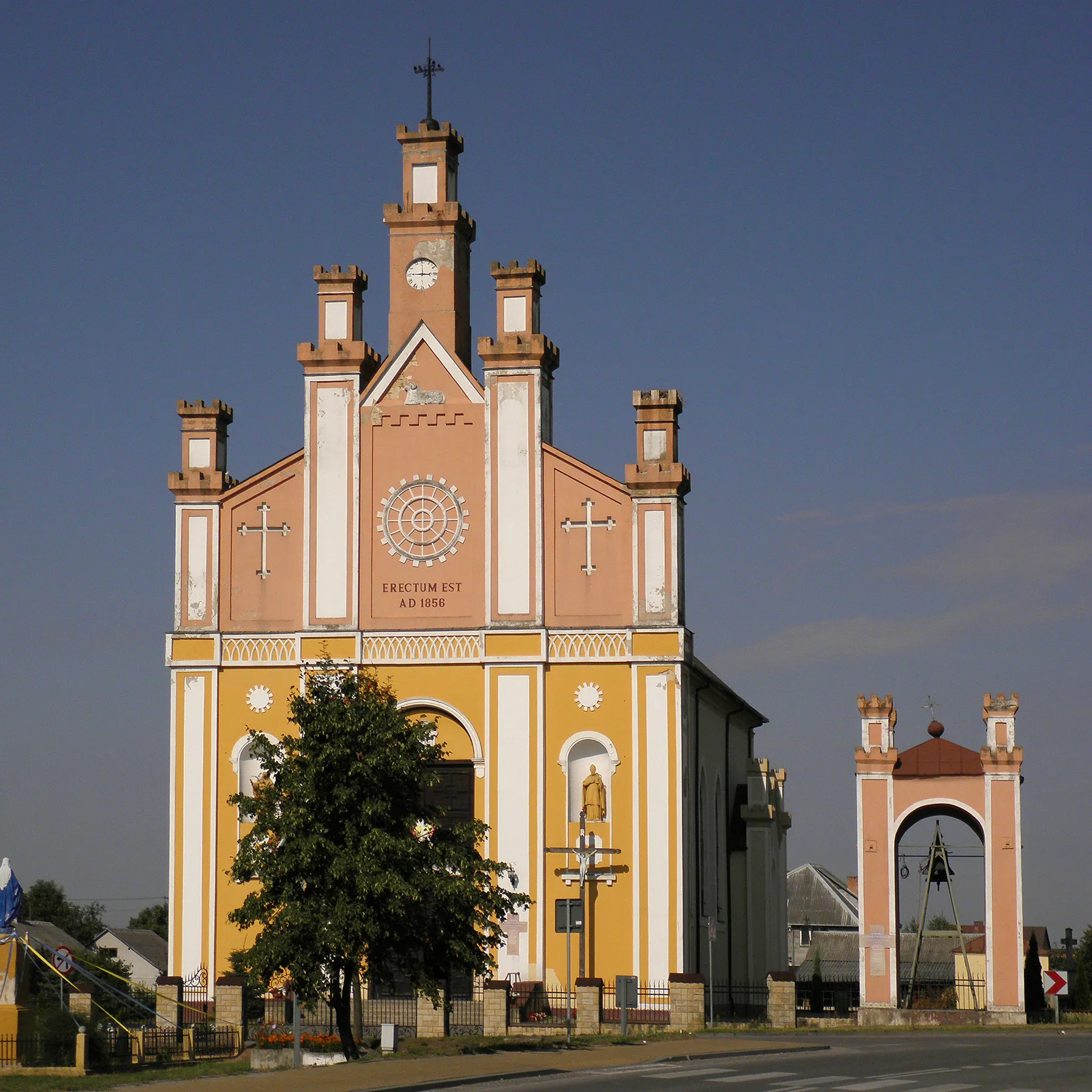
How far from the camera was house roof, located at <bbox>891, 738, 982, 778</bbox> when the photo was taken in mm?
46562

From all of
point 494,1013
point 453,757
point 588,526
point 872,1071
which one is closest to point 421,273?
point 588,526

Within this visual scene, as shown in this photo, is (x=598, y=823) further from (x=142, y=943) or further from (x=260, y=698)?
(x=142, y=943)

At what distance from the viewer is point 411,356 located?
149ft

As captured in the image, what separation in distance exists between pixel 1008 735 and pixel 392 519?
53.9 feet

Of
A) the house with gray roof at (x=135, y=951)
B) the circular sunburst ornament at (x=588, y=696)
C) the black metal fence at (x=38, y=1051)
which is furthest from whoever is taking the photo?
the house with gray roof at (x=135, y=951)

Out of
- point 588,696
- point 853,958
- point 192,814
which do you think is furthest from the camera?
point 853,958

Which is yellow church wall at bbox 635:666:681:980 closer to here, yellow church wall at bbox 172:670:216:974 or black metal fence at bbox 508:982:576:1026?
black metal fence at bbox 508:982:576:1026

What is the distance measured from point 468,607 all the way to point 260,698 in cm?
541

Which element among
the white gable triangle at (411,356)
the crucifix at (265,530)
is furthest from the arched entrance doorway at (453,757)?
the white gable triangle at (411,356)

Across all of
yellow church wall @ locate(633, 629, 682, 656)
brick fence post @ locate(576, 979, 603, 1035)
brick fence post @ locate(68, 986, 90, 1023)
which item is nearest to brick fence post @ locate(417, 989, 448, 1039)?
brick fence post @ locate(576, 979, 603, 1035)

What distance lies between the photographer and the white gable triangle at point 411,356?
45062 millimetres

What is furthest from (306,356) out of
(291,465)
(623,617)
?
(623,617)

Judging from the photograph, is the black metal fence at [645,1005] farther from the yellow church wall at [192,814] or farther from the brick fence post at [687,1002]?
the yellow church wall at [192,814]

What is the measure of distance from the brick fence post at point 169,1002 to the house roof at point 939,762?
18.2 m
